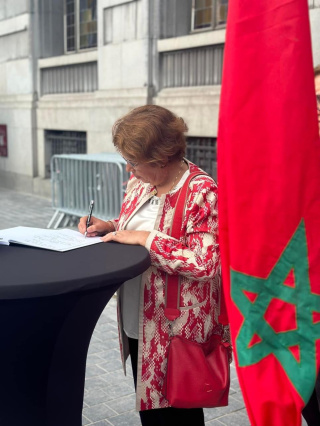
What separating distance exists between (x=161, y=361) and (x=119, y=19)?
8.98 m

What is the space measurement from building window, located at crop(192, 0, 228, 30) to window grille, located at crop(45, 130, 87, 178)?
11.9 feet

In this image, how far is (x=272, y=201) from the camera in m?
1.75

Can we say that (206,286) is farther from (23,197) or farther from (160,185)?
(23,197)

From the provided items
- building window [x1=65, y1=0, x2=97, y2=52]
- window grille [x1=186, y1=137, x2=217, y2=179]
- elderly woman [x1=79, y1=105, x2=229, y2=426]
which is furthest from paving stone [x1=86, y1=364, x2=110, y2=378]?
building window [x1=65, y1=0, x2=97, y2=52]

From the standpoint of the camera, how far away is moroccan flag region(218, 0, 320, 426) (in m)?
1.71

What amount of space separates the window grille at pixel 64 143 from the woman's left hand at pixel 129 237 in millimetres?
9716

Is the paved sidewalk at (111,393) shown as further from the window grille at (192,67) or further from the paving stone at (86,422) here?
the window grille at (192,67)

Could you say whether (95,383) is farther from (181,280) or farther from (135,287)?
(181,280)

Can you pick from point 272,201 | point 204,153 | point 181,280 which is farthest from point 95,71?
point 272,201

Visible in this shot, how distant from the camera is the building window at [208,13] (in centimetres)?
921

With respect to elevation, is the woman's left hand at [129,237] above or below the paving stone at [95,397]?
above

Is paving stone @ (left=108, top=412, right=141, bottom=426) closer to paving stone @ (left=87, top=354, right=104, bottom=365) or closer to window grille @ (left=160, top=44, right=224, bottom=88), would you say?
paving stone @ (left=87, top=354, right=104, bottom=365)

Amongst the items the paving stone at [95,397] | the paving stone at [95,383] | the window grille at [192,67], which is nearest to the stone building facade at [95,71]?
the window grille at [192,67]

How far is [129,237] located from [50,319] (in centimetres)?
49
